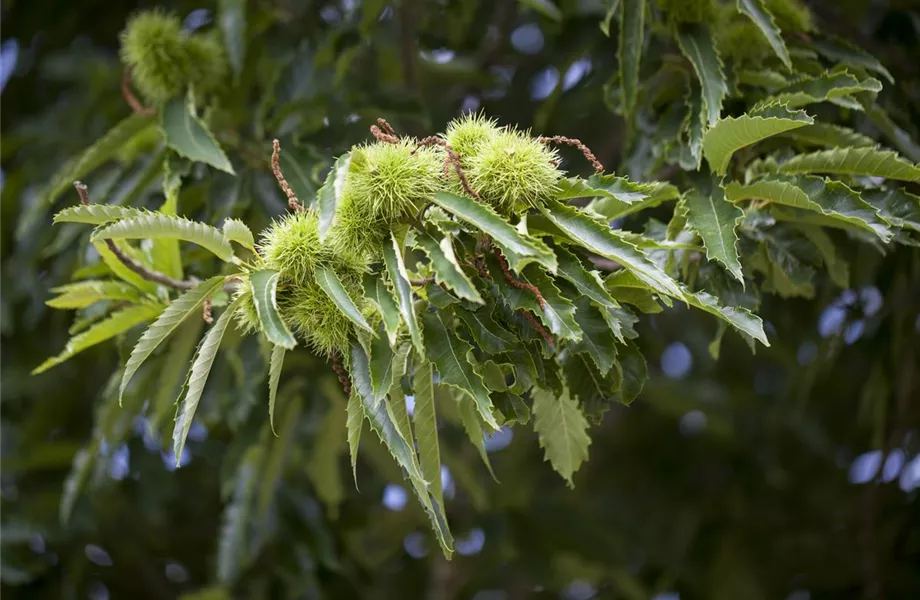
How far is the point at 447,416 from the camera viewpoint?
1861 millimetres

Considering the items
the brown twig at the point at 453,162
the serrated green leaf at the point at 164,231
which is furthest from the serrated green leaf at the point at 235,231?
the brown twig at the point at 453,162

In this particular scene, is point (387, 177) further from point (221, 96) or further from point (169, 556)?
point (169, 556)

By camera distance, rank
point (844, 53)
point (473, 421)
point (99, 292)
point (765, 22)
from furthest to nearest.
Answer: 1. point (844, 53)
2. point (99, 292)
3. point (765, 22)
4. point (473, 421)

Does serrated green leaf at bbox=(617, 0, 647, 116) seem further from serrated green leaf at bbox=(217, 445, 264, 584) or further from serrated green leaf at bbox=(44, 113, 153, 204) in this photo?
serrated green leaf at bbox=(217, 445, 264, 584)

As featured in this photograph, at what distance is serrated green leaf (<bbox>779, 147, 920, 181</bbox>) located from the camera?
1324 millimetres

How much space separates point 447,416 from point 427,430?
64cm

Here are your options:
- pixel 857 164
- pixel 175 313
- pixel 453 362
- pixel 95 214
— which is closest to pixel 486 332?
pixel 453 362

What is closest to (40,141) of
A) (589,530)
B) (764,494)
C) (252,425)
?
(252,425)

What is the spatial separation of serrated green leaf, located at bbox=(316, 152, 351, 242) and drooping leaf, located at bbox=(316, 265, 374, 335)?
0.04 metres

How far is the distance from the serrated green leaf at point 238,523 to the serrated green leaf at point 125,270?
0.69m

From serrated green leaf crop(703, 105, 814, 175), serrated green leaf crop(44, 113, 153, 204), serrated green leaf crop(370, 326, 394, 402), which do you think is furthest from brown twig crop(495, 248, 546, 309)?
serrated green leaf crop(44, 113, 153, 204)

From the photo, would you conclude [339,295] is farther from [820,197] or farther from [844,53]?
[844,53]

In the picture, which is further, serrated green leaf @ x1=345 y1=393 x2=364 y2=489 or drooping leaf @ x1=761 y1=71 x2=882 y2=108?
drooping leaf @ x1=761 y1=71 x2=882 y2=108

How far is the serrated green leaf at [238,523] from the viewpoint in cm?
219
